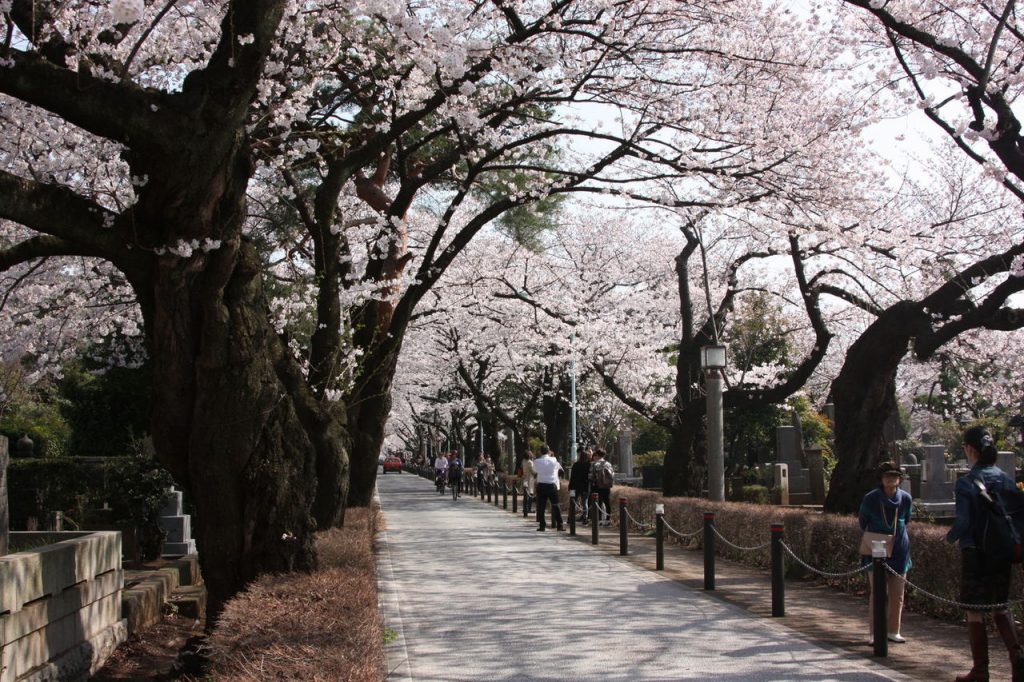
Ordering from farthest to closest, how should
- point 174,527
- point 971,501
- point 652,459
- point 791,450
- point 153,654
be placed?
point 652,459 → point 791,450 → point 174,527 → point 153,654 → point 971,501

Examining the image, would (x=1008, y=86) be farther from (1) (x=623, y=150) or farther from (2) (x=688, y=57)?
(1) (x=623, y=150)

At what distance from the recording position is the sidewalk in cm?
815

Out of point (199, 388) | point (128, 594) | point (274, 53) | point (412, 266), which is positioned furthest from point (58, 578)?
point (412, 266)

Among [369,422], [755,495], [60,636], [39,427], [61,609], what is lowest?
[60,636]

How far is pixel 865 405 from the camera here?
52.1 feet

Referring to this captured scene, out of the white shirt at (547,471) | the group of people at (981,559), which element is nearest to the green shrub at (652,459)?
the white shirt at (547,471)

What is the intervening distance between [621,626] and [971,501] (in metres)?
3.74

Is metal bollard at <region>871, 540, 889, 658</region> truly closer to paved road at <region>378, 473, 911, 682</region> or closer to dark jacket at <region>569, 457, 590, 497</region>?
paved road at <region>378, 473, 911, 682</region>

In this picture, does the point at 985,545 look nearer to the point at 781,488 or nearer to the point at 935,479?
the point at 781,488

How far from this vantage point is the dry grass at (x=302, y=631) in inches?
212

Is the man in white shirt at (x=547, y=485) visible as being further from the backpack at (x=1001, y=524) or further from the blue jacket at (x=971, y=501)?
the backpack at (x=1001, y=524)

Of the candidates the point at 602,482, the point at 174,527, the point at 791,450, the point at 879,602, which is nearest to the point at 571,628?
the point at 879,602

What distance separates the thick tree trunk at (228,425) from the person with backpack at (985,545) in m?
5.21

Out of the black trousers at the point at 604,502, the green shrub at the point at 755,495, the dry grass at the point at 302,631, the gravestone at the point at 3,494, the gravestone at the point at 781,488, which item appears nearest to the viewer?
the dry grass at the point at 302,631
